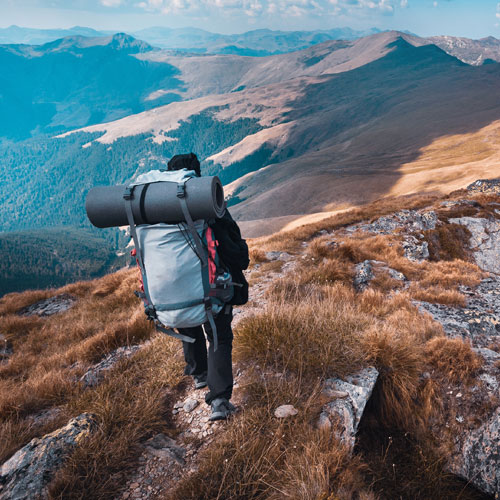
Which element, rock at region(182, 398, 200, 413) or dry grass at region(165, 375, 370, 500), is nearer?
dry grass at region(165, 375, 370, 500)

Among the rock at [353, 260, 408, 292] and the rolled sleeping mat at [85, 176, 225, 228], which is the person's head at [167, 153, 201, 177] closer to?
the rolled sleeping mat at [85, 176, 225, 228]

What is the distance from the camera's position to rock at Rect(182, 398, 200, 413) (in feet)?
12.6

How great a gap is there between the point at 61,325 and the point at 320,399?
24.7 feet

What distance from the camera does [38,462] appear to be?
2.82 meters

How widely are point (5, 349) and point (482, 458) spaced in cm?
952

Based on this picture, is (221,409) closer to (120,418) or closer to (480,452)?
(120,418)

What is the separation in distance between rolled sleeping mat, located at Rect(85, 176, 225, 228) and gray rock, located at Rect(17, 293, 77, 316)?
28.6ft

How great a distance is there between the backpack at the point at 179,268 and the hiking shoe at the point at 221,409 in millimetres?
895

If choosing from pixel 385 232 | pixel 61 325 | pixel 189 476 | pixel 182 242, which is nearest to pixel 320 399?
pixel 189 476

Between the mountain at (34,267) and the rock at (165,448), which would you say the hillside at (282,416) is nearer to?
Answer: the rock at (165,448)

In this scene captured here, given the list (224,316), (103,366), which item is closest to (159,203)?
(224,316)

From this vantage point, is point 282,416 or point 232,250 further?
point 232,250

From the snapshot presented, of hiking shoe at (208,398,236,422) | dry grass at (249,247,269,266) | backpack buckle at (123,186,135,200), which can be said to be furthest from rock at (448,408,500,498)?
dry grass at (249,247,269,266)

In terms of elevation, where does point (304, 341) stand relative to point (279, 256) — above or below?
above
